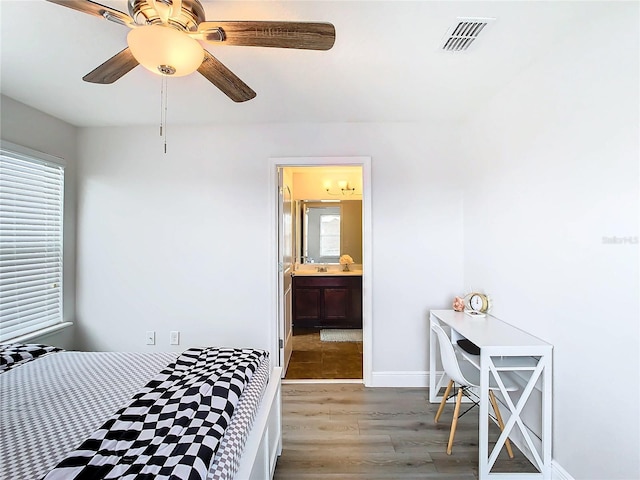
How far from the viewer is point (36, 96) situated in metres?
2.35

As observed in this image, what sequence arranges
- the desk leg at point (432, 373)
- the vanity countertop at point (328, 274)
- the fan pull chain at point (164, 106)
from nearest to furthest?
the fan pull chain at point (164, 106), the desk leg at point (432, 373), the vanity countertop at point (328, 274)

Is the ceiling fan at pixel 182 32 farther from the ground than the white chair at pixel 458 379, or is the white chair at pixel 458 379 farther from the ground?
the ceiling fan at pixel 182 32

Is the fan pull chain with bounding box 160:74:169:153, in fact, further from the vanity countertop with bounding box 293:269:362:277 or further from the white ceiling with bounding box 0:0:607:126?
the vanity countertop with bounding box 293:269:362:277

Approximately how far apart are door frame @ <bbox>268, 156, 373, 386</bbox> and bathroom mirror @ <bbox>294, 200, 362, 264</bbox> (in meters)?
1.97

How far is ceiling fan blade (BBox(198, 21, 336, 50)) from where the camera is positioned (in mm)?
1168

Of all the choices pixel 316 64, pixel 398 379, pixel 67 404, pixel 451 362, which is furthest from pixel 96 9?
pixel 398 379

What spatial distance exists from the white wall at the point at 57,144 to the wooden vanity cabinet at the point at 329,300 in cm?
262

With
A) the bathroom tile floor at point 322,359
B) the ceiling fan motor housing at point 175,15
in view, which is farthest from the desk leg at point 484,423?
the ceiling fan motor housing at point 175,15

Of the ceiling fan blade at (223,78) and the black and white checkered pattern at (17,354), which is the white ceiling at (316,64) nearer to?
the ceiling fan blade at (223,78)

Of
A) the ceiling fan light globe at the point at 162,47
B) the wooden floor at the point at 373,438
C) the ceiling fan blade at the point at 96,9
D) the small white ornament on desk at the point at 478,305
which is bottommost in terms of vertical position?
the wooden floor at the point at 373,438

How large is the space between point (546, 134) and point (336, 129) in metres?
1.66

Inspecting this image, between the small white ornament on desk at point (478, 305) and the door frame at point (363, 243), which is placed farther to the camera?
the door frame at point (363, 243)

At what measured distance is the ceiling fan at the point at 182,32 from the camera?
1.13m

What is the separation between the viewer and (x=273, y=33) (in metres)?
1.20
